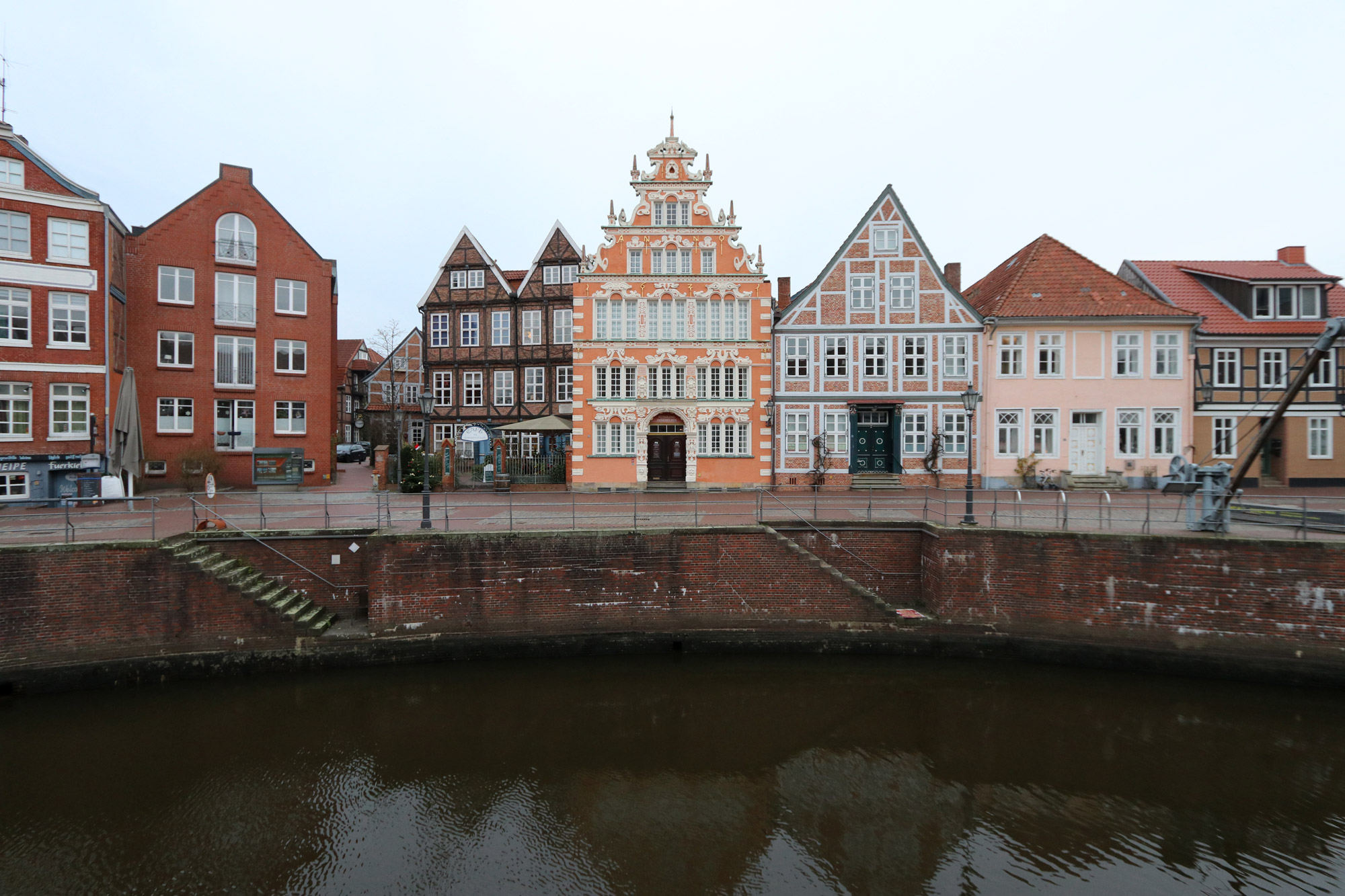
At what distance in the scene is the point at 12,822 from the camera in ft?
24.7

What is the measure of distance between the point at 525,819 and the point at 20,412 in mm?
22857

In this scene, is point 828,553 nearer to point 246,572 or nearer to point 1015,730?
point 1015,730

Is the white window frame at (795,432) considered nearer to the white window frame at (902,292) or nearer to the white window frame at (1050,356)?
the white window frame at (902,292)

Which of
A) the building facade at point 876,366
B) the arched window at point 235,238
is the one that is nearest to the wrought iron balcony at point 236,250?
the arched window at point 235,238

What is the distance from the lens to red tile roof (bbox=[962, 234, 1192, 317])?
2312 cm

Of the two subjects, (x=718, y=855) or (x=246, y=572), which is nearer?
(x=718, y=855)

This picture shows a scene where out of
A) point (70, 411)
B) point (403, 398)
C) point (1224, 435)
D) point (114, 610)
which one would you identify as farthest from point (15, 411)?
point (1224, 435)

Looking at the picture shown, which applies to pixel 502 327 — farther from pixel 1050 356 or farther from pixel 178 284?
pixel 1050 356

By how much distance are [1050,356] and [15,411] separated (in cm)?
3528

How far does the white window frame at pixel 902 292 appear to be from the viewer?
923 inches

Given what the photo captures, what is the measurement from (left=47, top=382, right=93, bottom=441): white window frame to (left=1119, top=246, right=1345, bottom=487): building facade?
127ft

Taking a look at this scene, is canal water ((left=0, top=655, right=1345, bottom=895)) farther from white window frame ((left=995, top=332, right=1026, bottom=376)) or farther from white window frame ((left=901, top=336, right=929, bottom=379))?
white window frame ((left=995, top=332, right=1026, bottom=376))

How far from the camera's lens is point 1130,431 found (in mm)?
23250

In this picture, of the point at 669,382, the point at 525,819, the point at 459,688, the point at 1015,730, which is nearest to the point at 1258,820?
the point at 1015,730
